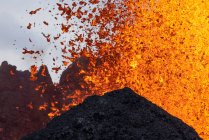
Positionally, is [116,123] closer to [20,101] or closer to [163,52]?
[163,52]

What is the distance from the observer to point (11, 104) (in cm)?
4969

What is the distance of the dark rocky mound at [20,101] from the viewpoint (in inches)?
1859

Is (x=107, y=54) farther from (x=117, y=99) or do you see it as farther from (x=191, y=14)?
(x=117, y=99)

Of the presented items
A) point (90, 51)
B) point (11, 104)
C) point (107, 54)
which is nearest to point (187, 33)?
point (107, 54)

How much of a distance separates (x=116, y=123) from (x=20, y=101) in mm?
44733

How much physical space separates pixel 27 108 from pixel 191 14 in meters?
33.7

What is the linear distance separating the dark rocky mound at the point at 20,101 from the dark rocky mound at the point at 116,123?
128ft

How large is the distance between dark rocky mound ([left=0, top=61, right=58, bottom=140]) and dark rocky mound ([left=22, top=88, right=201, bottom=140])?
→ 38.9m

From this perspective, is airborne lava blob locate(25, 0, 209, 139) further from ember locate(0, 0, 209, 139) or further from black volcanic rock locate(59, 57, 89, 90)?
black volcanic rock locate(59, 57, 89, 90)

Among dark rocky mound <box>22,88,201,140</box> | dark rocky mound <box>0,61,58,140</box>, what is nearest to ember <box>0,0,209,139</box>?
dark rocky mound <box>22,88,201,140</box>

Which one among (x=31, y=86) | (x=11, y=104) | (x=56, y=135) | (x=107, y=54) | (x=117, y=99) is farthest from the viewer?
(x=31, y=86)

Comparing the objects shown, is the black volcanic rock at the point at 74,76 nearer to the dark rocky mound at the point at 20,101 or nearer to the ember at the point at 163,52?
the dark rocky mound at the point at 20,101

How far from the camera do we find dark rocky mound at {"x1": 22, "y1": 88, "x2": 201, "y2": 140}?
26.0ft

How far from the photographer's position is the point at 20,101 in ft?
168
